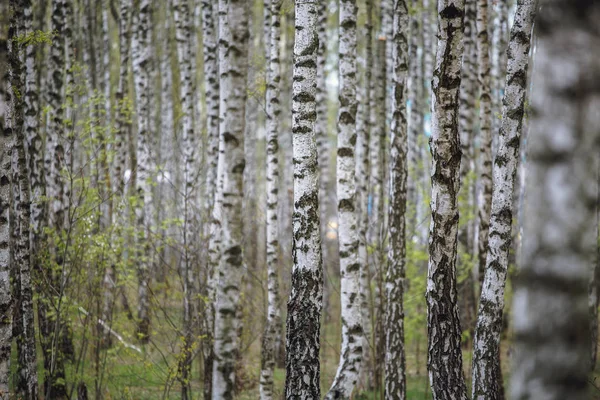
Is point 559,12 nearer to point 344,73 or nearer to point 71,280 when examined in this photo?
point 344,73

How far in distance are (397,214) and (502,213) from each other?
1.79 meters

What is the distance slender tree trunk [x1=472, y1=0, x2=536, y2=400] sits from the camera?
19.0 ft

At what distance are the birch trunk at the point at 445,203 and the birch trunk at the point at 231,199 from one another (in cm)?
224

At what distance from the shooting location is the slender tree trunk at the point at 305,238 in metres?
5.45

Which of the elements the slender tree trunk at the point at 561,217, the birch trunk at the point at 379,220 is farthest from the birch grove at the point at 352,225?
the birch trunk at the point at 379,220

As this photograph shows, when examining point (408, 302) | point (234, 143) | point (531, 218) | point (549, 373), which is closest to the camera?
point (549, 373)

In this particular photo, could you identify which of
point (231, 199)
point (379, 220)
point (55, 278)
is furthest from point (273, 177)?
point (231, 199)

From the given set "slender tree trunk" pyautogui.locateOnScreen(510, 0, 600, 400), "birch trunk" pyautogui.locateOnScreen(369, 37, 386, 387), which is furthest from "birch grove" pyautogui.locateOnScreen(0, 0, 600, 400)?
"birch trunk" pyautogui.locateOnScreen(369, 37, 386, 387)

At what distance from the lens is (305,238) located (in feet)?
18.3

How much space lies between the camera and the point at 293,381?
5398mm

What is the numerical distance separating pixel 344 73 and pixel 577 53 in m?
5.67

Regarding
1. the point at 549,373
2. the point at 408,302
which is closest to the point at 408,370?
the point at 408,302

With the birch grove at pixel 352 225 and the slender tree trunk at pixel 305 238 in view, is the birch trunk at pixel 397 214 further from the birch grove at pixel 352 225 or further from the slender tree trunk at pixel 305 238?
the slender tree trunk at pixel 305 238

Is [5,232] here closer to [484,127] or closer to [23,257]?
[23,257]
